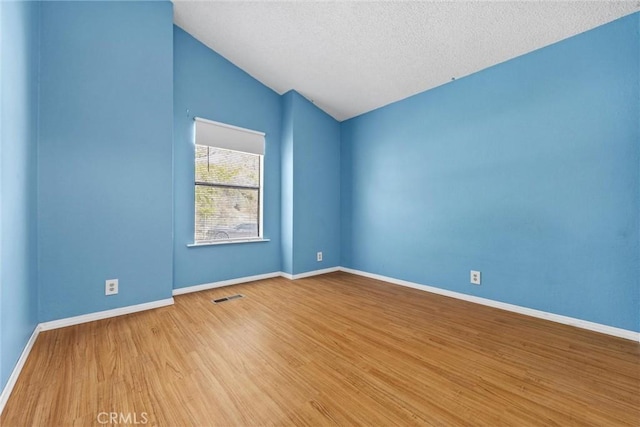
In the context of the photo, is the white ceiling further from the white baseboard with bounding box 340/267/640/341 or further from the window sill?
the white baseboard with bounding box 340/267/640/341

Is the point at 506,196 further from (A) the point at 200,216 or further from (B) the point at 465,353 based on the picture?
(A) the point at 200,216

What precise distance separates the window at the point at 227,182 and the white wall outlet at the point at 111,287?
3.27 ft

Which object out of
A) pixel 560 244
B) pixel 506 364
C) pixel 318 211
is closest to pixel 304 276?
pixel 318 211

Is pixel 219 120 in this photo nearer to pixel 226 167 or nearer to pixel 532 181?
pixel 226 167

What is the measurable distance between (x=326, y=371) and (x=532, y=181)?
266 centimetres

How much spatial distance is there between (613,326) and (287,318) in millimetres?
2792

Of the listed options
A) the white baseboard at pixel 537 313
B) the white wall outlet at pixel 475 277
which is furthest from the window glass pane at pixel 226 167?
the white wall outlet at pixel 475 277

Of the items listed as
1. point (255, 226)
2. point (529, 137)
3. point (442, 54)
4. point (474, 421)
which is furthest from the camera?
point (255, 226)

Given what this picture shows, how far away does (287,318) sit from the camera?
2523 millimetres

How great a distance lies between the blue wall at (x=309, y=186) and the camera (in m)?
4.04

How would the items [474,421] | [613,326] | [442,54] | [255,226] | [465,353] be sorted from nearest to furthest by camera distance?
[474,421]
[465,353]
[613,326]
[442,54]
[255,226]

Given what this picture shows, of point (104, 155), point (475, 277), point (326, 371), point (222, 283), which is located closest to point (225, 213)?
point (222, 283)

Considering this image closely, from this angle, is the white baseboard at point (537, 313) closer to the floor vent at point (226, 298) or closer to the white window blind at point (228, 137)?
the floor vent at point (226, 298)

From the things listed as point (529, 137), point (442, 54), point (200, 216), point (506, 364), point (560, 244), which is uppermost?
point (442, 54)
